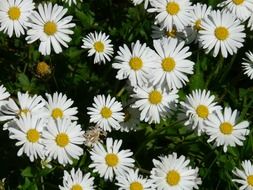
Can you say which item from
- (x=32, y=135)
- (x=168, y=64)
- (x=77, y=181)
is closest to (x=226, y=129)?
(x=168, y=64)

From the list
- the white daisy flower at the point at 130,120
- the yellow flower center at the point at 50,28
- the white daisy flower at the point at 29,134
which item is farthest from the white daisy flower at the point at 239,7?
the white daisy flower at the point at 29,134

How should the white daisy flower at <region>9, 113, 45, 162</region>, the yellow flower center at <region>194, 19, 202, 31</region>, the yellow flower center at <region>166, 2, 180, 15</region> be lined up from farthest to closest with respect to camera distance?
the yellow flower center at <region>194, 19, 202, 31</region> → the yellow flower center at <region>166, 2, 180, 15</region> → the white daisy flower at <region>9, 113, 45, 162</region>

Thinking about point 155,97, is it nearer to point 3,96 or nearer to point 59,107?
point 59,107

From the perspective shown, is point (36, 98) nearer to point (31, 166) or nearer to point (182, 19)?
point (31, 166)

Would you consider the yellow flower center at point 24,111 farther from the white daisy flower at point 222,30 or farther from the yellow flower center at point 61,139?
the white daisy flower at point 222,30

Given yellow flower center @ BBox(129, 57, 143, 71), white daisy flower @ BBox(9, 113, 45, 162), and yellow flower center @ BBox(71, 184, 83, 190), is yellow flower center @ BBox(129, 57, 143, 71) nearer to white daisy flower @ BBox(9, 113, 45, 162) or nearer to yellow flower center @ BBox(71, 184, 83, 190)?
white daisy flower @ BBox(9, 113, 45, 162)

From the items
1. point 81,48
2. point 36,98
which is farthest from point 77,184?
point 81,48

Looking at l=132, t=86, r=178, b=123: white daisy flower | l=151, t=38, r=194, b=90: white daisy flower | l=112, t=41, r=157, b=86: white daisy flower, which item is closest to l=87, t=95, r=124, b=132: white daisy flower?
l=132, t=86, r=178, b=123: white daisy flower
